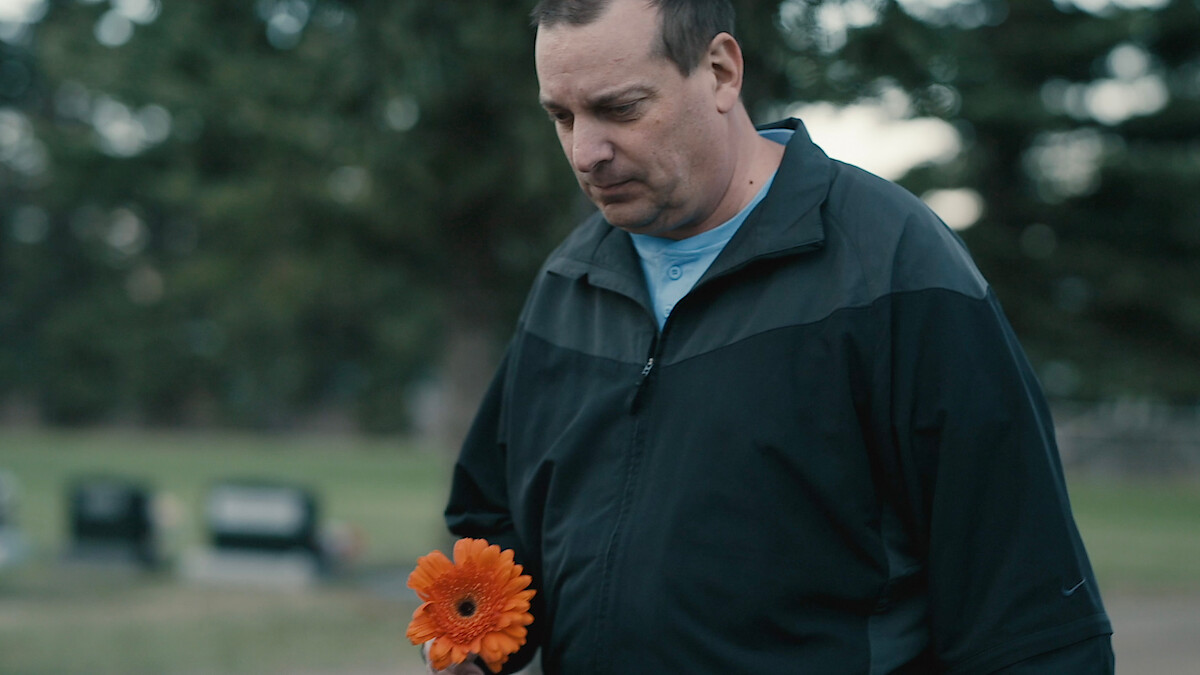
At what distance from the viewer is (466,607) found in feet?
6.93

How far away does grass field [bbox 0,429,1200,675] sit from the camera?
25.5 feet

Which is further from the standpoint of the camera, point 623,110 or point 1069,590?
point 623,110

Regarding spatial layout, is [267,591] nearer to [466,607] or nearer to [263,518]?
[263,518]

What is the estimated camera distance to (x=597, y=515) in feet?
6.58

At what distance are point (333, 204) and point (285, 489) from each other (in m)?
2.89

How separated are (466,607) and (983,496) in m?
0.89

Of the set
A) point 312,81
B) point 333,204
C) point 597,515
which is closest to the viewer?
point 597,515

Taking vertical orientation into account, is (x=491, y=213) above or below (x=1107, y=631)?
above

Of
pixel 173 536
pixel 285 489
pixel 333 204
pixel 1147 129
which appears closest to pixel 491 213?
pixel 333 204

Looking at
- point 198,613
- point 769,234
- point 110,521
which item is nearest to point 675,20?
point 769,234

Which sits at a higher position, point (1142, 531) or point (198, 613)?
point (198, 613)

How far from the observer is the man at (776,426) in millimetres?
1771

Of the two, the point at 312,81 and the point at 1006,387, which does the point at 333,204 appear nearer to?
the point at 312,81

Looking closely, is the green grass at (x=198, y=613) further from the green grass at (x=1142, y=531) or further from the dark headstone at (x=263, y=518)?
the green grass at (x=1142, y=531)
